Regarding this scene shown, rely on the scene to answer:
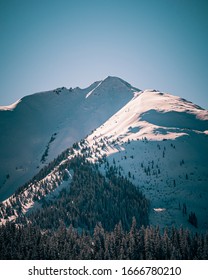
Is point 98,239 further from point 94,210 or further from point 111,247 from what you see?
point 94,210

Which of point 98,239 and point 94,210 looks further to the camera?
point 94,210

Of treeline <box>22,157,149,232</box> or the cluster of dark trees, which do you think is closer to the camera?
the cluster of dark trees

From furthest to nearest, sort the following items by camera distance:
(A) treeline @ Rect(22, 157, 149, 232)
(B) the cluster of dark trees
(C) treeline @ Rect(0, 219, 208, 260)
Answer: (A) treeline @ Rect(22, 157, 149, 232) → (B) the cluster of dark trees → (C) treeline @ Rect(0, 219, 208, 260)

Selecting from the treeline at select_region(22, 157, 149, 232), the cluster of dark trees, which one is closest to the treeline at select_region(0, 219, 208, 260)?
the cluster of dark trees

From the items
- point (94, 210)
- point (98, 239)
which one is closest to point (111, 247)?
point (98, 239)

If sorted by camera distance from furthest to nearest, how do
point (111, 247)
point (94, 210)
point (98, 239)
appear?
point (94, 210) < point (98, 239) < point (111, 247)

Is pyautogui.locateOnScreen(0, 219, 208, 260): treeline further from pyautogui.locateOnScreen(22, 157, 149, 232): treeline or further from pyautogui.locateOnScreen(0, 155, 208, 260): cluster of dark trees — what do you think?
pyautogui.locateOnScreen(22, 157, 149, 232): treeline

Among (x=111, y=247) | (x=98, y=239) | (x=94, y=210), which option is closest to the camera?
(x=111, y=247)

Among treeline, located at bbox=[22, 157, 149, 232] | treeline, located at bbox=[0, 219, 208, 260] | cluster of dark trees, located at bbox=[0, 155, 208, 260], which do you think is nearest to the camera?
treeline, located at bbox=[0, 219, 208, 260]

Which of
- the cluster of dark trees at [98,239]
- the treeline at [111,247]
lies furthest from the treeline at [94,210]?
the treeline at [111,247]

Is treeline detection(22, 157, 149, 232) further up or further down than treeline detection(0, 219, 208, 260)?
further down

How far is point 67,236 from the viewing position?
12575 centimetres
